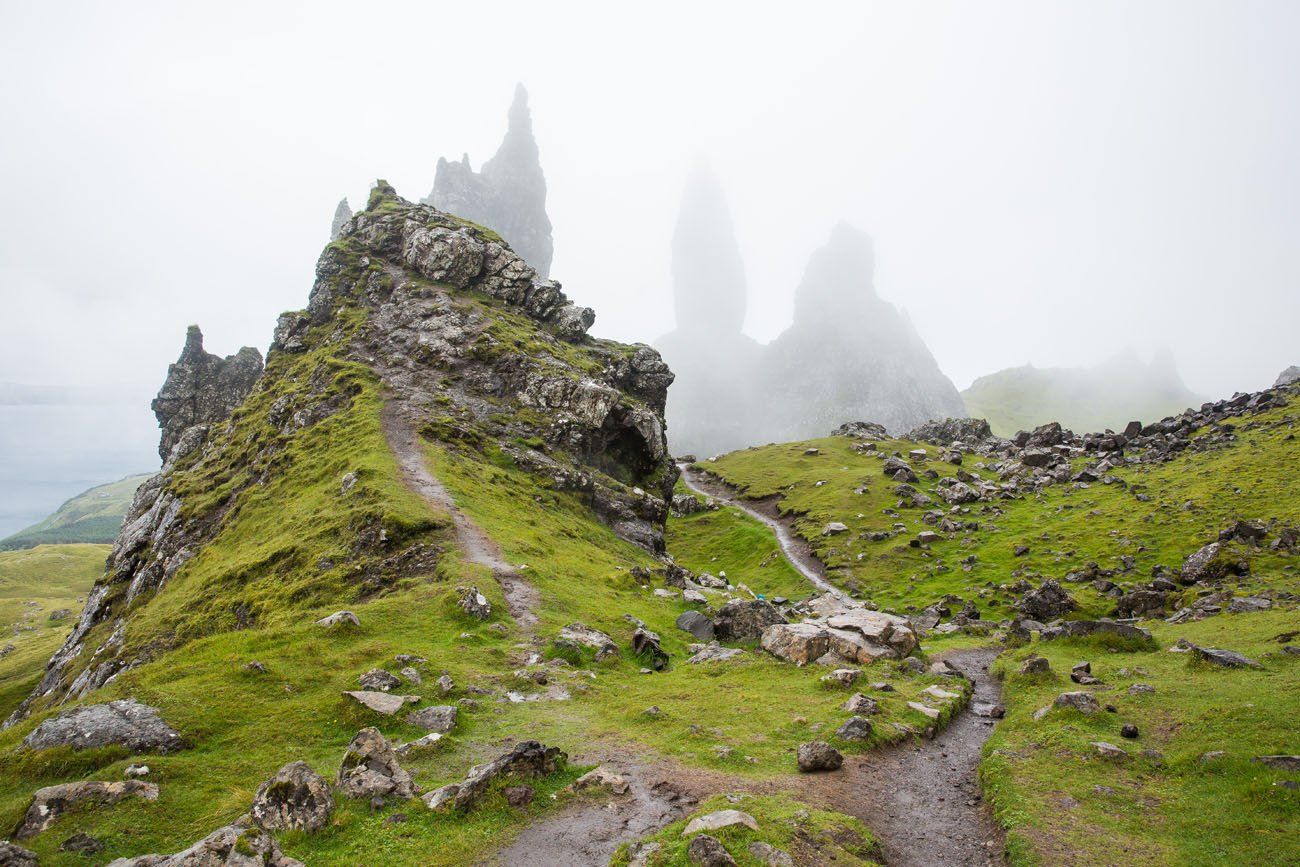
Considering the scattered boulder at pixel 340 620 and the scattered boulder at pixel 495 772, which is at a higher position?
the scattered boulder at pixel 340 620

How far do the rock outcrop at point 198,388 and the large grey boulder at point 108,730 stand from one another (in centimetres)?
9611

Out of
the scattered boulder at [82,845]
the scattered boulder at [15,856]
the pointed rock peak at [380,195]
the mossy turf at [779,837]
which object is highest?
the pointed rock peak at [380,195]

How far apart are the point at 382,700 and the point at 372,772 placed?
6020 mm

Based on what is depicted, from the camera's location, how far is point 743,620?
36.1m

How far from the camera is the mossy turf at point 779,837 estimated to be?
43.8 feet

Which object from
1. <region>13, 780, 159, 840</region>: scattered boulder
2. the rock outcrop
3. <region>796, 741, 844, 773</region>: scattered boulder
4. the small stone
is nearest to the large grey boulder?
<region>13, 780, 159, 840</region>: scattered boulder

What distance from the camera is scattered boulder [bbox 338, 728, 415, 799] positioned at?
52.0 ft

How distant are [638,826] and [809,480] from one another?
110 meters

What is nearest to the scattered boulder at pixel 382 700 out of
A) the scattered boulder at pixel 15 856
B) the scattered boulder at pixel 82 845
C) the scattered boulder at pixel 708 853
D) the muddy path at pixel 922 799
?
the scattered boulder at pixel 82 845

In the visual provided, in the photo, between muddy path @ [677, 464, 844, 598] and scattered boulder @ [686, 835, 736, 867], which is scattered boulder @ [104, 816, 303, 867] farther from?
muddy path @ [677, 464, 844, 598]

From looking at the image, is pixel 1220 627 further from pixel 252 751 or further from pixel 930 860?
pixel 252 751

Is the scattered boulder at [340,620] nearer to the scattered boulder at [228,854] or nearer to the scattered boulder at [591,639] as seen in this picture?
the scattered boulder at [591,639]

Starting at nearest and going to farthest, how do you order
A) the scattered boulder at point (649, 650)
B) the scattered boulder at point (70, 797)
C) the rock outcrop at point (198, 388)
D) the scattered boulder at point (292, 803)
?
the scattered boulder at point (70, 797) < the scattered boulder at point (292, 803) < the scattered boulder at point (649, 650) < the rock outcrop at point (198, 388)

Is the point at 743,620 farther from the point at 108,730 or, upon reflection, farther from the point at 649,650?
the point at 108,730
